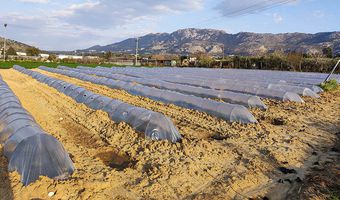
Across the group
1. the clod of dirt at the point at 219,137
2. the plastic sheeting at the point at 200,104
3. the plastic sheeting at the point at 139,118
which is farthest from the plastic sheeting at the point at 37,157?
the plastic sheeting at the point at 200,104

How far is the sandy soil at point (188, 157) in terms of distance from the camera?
5.73 meters

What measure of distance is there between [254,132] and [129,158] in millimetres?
3892

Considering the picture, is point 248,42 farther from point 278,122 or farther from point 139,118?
point 139,118

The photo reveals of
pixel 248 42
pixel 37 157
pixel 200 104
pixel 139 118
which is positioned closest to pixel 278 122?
pixel 200 104

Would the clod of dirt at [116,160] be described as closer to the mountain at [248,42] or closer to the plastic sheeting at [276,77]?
→ the plastic sheeting at [276,77]

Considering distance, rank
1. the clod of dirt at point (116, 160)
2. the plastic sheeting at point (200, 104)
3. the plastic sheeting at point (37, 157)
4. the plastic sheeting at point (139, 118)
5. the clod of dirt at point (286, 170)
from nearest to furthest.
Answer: the plastic sheeting at point (37, 157)
the clod of dirt at point (286, 170)
the clod of dirt at point (116, 160)
the plastic sheeting at point (139, 118)
the plastic sheeting at point (200, 104)

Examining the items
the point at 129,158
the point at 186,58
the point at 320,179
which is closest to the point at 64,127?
the point at 129,158

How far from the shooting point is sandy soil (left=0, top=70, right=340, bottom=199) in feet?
18.8

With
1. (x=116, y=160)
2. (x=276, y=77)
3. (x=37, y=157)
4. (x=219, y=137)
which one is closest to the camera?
(x=37, y=157)

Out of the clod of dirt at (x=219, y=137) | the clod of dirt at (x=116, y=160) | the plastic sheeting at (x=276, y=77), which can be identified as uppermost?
the plastic sheeting at (x=276, y=77)

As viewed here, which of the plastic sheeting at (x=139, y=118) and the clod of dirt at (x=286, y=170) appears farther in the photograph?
the plastic sheeting at (x=139, y=118)

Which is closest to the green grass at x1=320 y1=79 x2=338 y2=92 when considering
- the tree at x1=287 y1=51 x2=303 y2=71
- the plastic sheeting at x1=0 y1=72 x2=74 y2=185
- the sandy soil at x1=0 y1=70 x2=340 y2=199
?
the sandy soil at x1=0 y1=70 x2=340 y2=199

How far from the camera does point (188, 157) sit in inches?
289

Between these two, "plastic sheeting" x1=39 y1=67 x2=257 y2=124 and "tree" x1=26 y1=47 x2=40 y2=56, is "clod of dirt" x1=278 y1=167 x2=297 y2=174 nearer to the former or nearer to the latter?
"plastic sheeting" x1=39 y1=67 x2=257 y2=124
